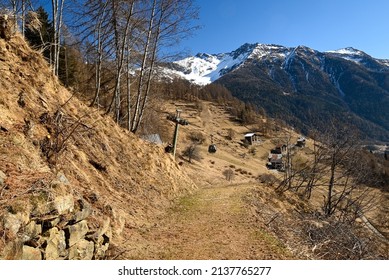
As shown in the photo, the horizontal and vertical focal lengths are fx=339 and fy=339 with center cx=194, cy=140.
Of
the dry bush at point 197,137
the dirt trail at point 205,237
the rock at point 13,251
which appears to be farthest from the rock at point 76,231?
the dry bush at point 197,137

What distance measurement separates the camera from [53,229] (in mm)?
5523

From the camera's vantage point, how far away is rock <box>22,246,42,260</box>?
Result: 4.82m

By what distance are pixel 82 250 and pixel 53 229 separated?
2.53 ft

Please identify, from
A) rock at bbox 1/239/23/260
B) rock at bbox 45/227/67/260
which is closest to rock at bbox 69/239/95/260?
rock at bbox 45/227/67/260

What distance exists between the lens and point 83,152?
10805 millimetres

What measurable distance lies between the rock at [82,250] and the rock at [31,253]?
0.77 meters

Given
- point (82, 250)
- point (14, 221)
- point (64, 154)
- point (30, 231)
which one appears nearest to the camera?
point (14, 221)

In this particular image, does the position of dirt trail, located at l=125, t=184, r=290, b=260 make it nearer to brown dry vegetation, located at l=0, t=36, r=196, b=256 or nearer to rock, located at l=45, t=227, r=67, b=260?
brown dry vegetation, located at l=0, t=36, r=196, b=256

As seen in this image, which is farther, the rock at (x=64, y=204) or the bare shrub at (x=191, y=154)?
the bare shrub at (x=191, y=154)

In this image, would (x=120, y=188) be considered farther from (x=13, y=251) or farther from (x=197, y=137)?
(x=197, y=137)

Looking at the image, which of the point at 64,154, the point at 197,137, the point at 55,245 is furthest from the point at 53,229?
the point at 197,137

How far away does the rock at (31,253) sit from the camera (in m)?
4.82

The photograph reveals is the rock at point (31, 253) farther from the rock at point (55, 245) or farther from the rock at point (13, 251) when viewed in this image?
the rock at point (55, 245)
